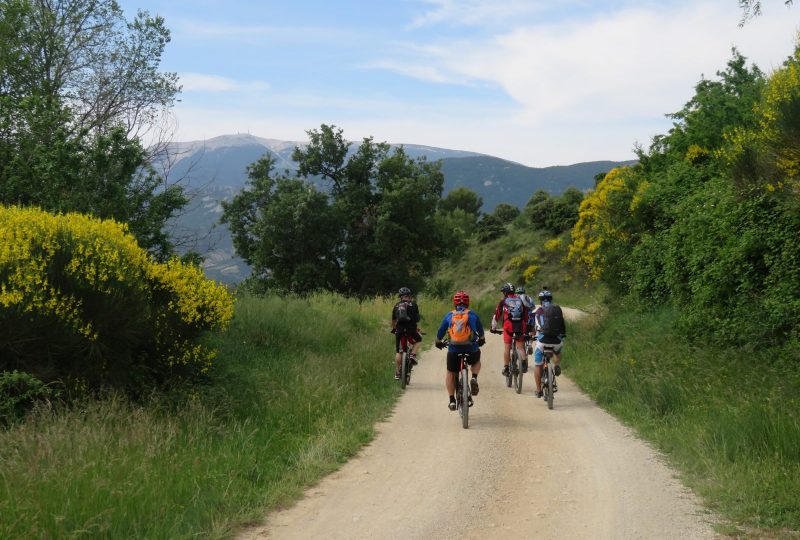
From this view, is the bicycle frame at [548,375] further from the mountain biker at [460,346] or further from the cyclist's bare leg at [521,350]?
the mountain biker at [460,346]

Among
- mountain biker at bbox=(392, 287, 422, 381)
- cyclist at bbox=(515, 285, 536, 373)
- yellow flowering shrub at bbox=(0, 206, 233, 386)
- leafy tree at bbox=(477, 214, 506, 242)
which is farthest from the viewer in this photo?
leafy tree at bbox=(477, 214, 506, 242)

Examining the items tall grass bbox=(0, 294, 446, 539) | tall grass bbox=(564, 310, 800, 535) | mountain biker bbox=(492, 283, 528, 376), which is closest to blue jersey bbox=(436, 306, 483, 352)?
tall grass bbox=(0, 294, 446, 539)

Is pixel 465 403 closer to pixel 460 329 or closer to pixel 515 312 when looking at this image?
pixel 460 329

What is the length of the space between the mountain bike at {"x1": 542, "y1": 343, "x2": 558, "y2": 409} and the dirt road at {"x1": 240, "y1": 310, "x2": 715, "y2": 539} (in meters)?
0.81

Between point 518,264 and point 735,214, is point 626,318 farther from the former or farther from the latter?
point 518,264

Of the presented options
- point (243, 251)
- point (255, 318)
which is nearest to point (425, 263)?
point (243, 251)

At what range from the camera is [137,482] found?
19.1 ft

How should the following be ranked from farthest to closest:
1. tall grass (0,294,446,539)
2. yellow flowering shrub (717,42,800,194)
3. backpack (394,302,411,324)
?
1. backpack (394,302,411,324)
2. yellow flowering shrub (717,42,800,194)
3. tall grass (0,294,446,539)

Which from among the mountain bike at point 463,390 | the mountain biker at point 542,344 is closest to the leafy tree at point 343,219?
the mountain biker at point 542,344

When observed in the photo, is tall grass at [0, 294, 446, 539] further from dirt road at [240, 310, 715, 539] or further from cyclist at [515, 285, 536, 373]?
cyclist at [515, 285, 536, 373]

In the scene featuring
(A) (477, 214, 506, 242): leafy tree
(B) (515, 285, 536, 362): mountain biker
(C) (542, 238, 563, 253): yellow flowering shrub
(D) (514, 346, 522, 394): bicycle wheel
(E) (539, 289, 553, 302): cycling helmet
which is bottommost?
(D) (514, 346, 522, 394): bicycle wheel

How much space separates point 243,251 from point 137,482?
3226 cm

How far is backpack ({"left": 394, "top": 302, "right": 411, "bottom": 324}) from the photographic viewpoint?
553 inches

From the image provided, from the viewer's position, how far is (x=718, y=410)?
8781 mm
